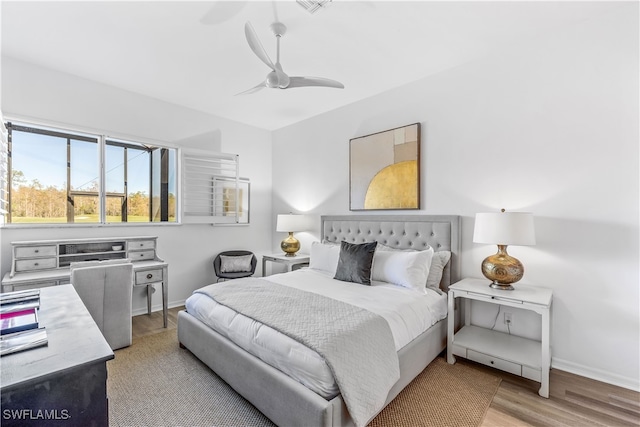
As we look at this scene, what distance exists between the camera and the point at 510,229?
232 cm

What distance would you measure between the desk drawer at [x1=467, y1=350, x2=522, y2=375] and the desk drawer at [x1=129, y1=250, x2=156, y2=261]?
3.59 meters

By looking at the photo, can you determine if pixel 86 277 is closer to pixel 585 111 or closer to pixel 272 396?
pixel 272 396

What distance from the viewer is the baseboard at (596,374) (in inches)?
85.3

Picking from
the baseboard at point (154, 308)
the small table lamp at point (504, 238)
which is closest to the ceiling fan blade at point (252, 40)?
the small table lamp at point (504, 238)

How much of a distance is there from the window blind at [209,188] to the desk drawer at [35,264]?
4.60 ft

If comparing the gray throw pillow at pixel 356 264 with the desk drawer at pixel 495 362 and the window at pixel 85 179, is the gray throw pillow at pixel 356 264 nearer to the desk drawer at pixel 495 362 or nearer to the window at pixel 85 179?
the desk drawer at pixel 495 362

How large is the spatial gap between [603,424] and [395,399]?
1.26m

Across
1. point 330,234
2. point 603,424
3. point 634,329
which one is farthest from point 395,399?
point 330,234

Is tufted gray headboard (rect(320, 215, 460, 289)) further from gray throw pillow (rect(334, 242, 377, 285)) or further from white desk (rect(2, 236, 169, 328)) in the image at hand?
white desk (rect(2, 236, 169, 328))

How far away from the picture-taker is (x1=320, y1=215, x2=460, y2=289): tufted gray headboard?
2.99m

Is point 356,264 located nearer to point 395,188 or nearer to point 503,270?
point 395,188

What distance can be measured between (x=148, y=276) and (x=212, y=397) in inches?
68.6

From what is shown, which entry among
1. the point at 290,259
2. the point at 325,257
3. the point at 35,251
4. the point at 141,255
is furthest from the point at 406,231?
the point at 35,251

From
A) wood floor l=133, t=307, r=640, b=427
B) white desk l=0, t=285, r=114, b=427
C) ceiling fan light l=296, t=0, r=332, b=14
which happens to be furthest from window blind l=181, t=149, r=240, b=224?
wood floor l=133, t=307, r=640, b=427
